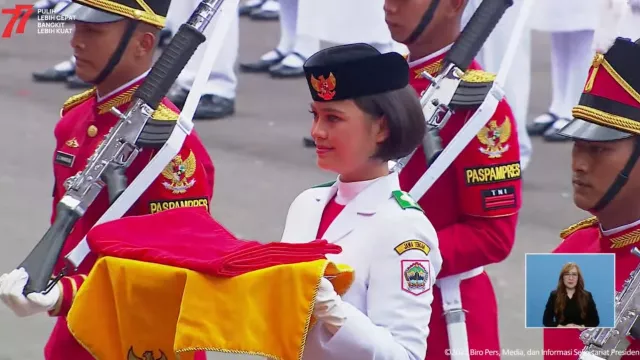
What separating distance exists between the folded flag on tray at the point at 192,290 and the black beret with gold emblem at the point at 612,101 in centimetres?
77

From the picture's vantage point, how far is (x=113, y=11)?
3.43m

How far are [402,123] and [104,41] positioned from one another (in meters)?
1.10

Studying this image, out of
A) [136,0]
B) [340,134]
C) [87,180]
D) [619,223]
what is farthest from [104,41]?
[619,223]

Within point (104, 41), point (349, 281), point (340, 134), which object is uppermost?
point (104, 41)

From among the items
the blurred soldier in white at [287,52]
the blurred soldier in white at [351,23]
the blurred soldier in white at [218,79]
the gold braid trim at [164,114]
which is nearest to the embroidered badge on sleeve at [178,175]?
the gold braid trim at [164,114]

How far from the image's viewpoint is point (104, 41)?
3.44 m

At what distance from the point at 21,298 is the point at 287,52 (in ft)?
21.3

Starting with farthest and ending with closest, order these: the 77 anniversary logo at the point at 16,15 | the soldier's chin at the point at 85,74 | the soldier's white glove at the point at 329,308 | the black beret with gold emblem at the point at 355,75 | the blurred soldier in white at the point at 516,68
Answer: the blurred soldier in white at the point at 516,68
the 77 anniversary logo at the point at 16,15
the soldier's chin at the point at 85,74
the black beret with gold emblem at the point at 355,75
the soldier's white glove at the point at 329,308

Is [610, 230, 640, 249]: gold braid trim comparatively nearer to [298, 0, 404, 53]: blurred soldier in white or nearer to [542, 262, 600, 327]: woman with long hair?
[542, 262, 600, 327]: woman with long hair

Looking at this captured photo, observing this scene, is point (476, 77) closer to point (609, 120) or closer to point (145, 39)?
point (609, 120)

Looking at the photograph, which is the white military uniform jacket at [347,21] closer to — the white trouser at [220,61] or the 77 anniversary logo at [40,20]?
the white trouser at [220,61]

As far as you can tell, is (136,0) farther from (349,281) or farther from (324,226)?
(349,281)

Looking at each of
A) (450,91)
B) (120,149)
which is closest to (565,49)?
(450,91)

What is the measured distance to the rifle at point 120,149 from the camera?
10.6ft
